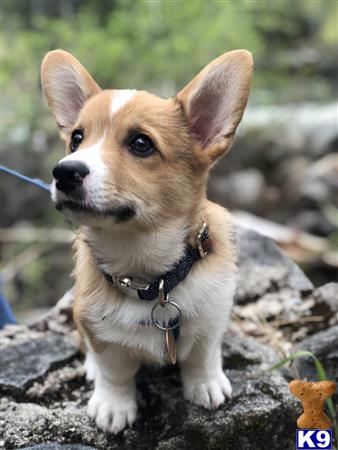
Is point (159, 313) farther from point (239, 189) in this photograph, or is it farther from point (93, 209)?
point (239, 189)

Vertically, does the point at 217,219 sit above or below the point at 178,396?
above

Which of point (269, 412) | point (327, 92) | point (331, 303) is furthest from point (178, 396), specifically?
point (327, 92)

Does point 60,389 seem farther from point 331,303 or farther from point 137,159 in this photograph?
point 331,303

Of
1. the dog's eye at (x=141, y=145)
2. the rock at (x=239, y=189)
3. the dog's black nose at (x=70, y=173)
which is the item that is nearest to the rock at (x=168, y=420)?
the dog's black nose at (x=70, y=173)

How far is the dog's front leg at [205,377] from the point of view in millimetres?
2518

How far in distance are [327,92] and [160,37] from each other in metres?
10.1

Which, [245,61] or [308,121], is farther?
[308,121]

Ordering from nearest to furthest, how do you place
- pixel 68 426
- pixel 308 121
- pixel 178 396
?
1. pixel 68 426
2. pixel 178 396
3. pixel 308 121

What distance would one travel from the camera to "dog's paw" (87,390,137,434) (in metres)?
2.47

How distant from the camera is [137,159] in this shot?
208 centimetres

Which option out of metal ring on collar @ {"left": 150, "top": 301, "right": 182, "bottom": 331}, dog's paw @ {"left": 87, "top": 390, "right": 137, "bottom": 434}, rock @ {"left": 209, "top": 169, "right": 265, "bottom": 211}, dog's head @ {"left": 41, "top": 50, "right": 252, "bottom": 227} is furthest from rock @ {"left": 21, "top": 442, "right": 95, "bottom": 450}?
rock @ {"left": 209, "top": 169, "right": 265, "bottom": 211}

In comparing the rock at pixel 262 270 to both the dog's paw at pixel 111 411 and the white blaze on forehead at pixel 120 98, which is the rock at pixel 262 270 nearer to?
the dog's paw at pixel 111 411

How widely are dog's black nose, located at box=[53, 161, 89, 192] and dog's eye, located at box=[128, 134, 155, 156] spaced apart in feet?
0.99

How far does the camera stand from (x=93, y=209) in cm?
192
